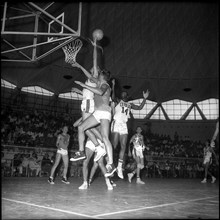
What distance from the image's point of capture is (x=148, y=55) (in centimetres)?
Answer: 3009

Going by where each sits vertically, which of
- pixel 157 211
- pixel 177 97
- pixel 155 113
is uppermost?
pixel 177 97

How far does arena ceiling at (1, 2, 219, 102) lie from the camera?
82.3ft

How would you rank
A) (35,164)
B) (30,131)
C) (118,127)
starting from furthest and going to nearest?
(30,131), (35,164), (118,127)

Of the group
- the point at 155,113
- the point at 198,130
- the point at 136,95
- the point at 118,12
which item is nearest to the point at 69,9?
the point at 118,12

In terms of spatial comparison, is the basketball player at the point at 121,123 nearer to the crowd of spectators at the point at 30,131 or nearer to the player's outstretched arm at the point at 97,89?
the player's outstretched arm at the point at 97,89

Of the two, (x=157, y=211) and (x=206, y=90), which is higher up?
(x=206, y=90)

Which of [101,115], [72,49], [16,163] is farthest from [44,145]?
[101,115]

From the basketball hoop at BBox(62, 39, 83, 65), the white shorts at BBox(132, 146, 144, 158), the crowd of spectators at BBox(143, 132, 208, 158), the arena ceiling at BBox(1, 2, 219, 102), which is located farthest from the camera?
the arena ceiling at BBox(1, 2, 219, 102)

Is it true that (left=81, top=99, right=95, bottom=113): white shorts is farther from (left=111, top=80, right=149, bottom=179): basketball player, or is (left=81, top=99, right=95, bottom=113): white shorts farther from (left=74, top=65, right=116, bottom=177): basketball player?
(left=111, top=80, right=149, bottom=179): basketball player

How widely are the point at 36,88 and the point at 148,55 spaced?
53.4 ft

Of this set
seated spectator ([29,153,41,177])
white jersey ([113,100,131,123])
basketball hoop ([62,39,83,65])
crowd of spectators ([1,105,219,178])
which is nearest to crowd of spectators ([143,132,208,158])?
crowd of spectators ([1,105,219,178])

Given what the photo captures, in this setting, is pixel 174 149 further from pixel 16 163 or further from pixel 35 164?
pixel 16 163

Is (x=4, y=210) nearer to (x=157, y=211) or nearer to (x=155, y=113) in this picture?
(x=157, y=211)

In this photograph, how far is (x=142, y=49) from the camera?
29438mm
